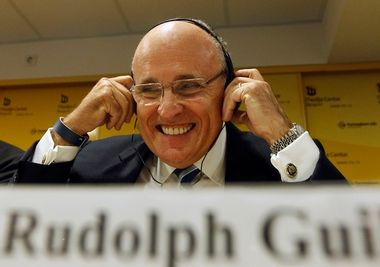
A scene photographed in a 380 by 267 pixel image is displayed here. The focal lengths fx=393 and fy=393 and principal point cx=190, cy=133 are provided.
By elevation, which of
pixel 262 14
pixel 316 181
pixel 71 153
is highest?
pixel 262 14

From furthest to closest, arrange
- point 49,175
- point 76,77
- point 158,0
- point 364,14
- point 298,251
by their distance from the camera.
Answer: point 76,77 → point 158,0 → point 364,14 → point 49,175 → point 298,251

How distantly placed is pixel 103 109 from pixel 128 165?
0.16 metres

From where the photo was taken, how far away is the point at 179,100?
894mm

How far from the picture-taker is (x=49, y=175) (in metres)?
0.90

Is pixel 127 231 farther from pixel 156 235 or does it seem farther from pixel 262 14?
pixel 262 14

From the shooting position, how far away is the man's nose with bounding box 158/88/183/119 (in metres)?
0.88

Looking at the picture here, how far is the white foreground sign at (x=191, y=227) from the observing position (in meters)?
0.19

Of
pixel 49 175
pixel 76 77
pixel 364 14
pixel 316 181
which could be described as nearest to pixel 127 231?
pixel 316 181

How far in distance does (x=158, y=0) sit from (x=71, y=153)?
169 cm

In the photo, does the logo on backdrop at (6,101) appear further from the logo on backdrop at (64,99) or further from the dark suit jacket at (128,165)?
the dark suit jacket at (128,165)

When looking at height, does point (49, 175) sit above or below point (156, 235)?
above

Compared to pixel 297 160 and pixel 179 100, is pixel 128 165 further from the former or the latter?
pixel 297 160

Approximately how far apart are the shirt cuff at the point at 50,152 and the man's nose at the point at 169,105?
0.24m

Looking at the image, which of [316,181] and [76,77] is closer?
[316,181]
